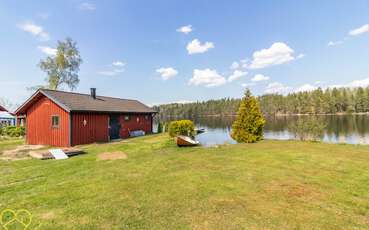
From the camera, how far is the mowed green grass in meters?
3.76

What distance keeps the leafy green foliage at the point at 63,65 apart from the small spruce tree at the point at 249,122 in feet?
92.9

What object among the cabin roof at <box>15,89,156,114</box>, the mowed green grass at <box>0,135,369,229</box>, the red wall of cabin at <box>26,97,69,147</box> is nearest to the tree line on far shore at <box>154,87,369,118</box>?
the cabin roof at <box>15,89,156,114</box>

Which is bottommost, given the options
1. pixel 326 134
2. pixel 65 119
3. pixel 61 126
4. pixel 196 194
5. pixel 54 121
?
pixel 326 134

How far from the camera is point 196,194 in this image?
16.2ft

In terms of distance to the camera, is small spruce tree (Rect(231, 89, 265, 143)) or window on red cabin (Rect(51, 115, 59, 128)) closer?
small spruce tree (Rect(231, 89, 265, 143))

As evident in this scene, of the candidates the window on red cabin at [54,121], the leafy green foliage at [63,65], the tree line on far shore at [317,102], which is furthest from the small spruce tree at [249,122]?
the tree line on far shore at [317,102]

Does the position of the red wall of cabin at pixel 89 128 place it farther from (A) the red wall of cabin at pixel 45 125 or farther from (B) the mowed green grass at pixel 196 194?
(B) the mowed green grass at pixel 196 194

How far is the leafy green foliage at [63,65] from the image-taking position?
30.4m

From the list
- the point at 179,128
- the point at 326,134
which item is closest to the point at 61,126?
the point at 179,128

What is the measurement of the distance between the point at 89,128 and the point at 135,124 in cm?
605

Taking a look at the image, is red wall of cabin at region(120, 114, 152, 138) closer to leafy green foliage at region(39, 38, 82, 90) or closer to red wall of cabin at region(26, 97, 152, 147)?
red wall of cabin at region(26, 97, 152, 147)

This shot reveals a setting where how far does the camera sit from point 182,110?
126m

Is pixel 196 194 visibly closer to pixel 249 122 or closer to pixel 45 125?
pixel 249 122

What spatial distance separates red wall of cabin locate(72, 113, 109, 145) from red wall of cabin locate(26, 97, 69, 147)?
56 cm
